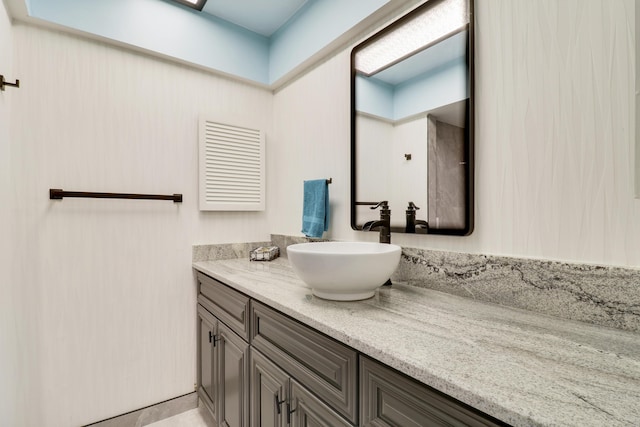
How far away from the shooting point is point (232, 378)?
133 centimetres

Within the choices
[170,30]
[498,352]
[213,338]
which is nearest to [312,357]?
[498,352]

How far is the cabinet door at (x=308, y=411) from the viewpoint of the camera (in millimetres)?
770

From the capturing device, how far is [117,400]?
63.1 inches

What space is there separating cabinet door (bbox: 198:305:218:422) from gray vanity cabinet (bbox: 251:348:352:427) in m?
0.45

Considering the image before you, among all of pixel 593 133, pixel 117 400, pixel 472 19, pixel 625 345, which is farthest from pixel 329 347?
pixel 117 400

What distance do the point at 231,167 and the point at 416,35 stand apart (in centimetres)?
131

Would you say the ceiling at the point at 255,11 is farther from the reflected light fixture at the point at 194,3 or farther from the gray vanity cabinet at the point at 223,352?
the gray vanity cabinet at the point at 223,352

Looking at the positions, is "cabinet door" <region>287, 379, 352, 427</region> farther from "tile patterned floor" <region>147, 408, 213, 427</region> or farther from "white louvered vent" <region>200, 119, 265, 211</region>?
"white louvered vent" <region>200, 119, 265, 211</region>

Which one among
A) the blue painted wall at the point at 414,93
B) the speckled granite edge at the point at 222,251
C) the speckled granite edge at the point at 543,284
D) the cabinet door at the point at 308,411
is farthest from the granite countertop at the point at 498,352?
the speckled granite edge at the point at 222,251

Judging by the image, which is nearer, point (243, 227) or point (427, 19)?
point (427, 19)

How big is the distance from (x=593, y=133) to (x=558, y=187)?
0.52 feet

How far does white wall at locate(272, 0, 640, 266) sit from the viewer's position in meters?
0.76

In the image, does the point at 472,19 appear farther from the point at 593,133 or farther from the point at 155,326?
the point at 155,326

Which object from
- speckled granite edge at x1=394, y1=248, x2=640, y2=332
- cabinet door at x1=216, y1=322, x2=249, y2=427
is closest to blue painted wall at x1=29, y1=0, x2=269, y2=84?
cabinet door at x1=216, y1=322, x2=249, y2=427
